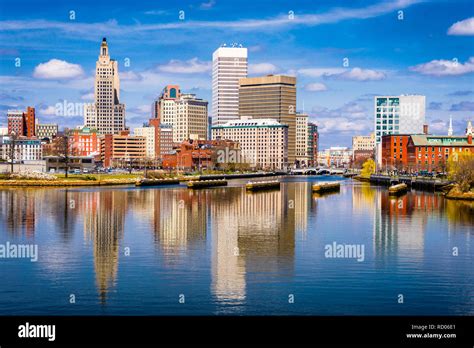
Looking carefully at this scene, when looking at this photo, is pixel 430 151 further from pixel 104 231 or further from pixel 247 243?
pixel 247 243

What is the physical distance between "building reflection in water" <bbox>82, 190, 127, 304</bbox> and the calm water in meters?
0.11

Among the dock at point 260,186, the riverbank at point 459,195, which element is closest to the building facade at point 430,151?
the dock at point 260,186

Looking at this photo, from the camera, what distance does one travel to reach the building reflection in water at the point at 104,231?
33.9 m

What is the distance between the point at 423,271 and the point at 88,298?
19145 millimetres

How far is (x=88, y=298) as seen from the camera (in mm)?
29500

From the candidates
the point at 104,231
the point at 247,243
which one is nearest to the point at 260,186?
the point at 104,231

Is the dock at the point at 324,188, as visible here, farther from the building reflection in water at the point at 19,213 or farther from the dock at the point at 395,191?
the building reflection in water at the point at 19,213

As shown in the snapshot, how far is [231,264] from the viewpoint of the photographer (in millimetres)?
37531

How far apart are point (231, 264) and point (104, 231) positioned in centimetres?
1752

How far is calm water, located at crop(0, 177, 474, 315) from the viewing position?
28.9 meters

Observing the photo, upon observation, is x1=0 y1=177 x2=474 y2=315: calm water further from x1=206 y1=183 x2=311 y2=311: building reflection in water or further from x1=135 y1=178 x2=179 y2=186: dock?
x1=135 y1=178 x2=179 y2=186: dock
